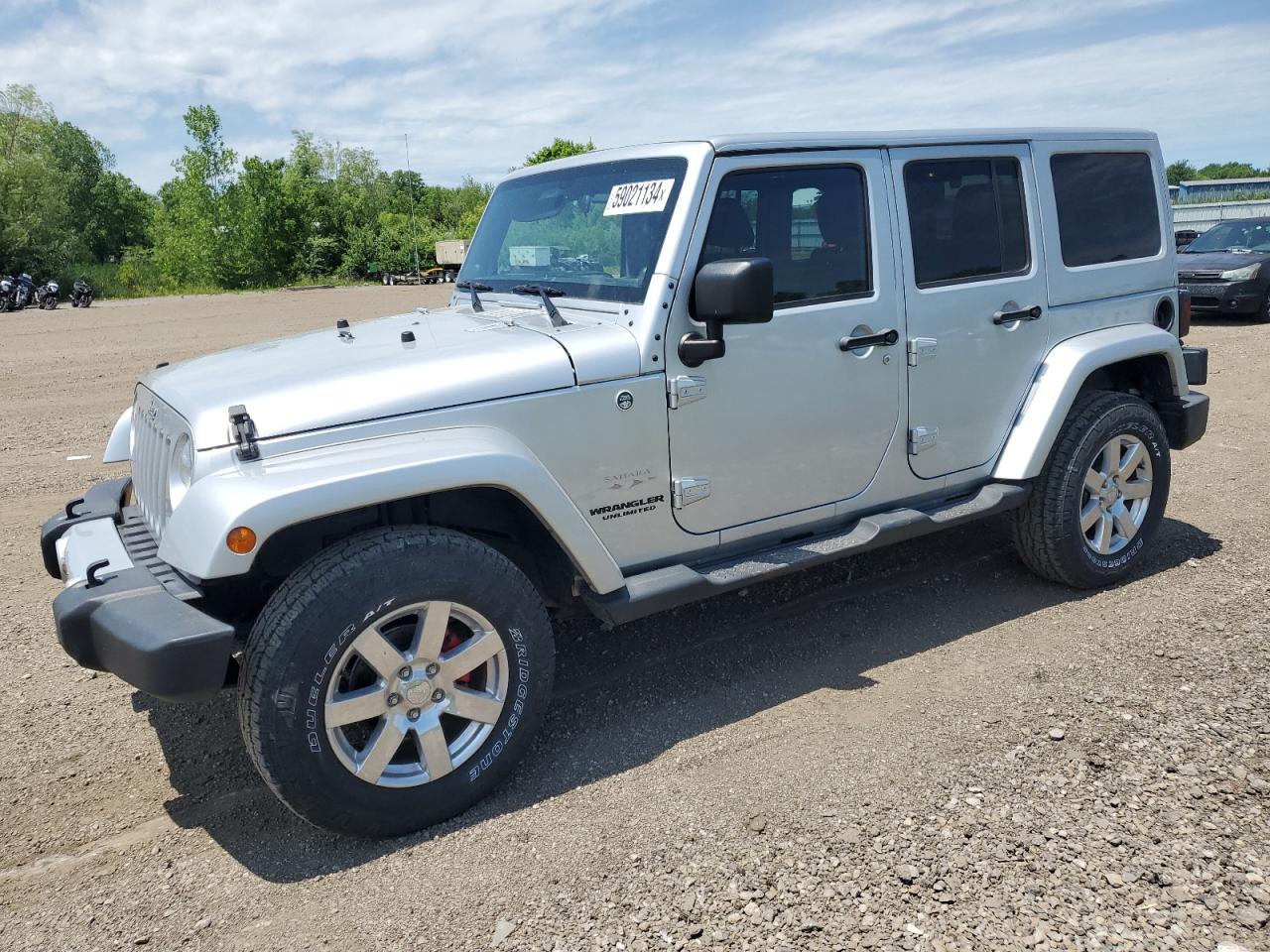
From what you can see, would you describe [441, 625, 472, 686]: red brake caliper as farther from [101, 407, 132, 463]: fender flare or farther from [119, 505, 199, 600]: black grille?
[101, 407, 132, 463]: fender flare

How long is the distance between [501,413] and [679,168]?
3.89 ft

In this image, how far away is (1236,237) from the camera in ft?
52.1

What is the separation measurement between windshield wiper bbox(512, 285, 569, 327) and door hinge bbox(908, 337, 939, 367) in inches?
57.3

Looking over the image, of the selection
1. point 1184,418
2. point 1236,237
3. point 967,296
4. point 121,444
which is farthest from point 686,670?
point 1236,237

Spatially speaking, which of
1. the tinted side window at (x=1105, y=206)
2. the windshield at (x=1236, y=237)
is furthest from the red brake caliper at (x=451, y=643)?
the windshield at (x=1236, y=237)

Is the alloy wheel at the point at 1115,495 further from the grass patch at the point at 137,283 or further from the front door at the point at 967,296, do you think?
the grass patch at the point at 137,283

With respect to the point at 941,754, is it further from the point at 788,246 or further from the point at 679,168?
the point at 679,168

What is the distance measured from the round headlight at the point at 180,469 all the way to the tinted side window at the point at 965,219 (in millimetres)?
2851

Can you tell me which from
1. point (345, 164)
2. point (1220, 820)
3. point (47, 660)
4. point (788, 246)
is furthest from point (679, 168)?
point (345, 164)

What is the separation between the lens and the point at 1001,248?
4.38 m

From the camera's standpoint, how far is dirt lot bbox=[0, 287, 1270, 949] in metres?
2.66

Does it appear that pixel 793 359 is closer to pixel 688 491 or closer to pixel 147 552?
pixel 688 491

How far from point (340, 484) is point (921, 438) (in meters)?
2.50

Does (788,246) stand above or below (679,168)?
below
